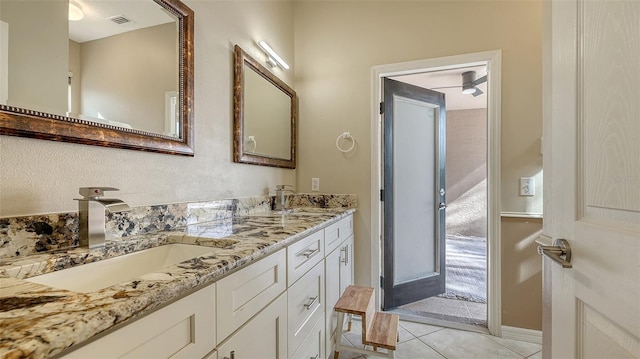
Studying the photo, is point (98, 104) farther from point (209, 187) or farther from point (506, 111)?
point (506, 111)

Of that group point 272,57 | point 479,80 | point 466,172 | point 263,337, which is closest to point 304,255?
point 263,337

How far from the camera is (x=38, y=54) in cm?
81

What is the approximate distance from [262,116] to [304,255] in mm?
1125

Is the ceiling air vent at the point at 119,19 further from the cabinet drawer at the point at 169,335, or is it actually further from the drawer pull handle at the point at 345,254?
the drawer pull handle at the point at 345,254

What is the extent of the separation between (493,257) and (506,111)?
107 centimetres

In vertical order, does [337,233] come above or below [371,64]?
below

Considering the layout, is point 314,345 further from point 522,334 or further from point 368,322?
point 522,334

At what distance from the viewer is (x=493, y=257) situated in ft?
6.61

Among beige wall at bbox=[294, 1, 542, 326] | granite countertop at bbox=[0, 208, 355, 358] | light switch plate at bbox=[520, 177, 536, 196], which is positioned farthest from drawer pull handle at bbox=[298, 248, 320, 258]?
light switch plate at bbox=[520, 177, 536, 196]

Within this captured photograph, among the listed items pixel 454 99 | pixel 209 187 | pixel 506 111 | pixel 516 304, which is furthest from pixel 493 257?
pixel 454 99

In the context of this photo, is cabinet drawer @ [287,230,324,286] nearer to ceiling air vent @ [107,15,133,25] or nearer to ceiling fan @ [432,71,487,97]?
ceiling air vent @ [107,15,133,25]

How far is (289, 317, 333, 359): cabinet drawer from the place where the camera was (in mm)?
1250

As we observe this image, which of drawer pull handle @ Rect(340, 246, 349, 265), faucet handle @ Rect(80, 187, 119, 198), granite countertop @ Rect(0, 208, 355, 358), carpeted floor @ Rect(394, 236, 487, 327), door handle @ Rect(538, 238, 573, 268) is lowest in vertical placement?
carpeted floor @ Rect(394, 236, 487, 327)

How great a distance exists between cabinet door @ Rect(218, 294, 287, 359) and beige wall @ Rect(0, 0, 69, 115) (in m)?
0.87
